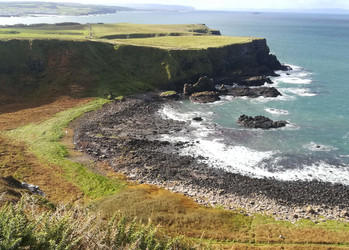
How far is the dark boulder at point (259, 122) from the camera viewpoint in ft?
228

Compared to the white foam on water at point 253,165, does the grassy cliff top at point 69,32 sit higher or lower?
higher

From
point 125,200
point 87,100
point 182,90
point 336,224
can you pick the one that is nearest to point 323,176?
point 336,224

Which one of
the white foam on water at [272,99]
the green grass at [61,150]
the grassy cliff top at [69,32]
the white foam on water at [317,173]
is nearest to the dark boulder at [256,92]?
the white foam on water at [272,99]

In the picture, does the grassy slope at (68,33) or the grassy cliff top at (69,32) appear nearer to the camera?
the grassy slope at (68,33)

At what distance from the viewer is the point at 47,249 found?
15.9m

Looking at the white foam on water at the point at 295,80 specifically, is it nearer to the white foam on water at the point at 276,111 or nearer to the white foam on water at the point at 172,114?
the white foam on water at the point at 276,111

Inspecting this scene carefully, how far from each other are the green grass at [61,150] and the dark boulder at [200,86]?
3170cm

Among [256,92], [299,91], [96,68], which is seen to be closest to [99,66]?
[96,68]

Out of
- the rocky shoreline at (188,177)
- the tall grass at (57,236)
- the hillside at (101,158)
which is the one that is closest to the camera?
the tall grass at (57,236)

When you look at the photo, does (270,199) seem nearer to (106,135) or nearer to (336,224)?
(336,224)

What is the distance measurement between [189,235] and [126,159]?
2493 cm

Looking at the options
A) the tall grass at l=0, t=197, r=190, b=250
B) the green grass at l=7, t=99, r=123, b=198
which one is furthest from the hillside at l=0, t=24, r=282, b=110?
Result: the tall grass at l=0, t=197, r=190, b=250

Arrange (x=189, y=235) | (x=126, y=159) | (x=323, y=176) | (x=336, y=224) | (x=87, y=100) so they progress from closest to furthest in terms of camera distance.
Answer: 1. (x=189, y=235)
2. (x=336, y=224)
3. (x=323, y=176)
4. (x=126, y=159)
5. (x=87, y=100)

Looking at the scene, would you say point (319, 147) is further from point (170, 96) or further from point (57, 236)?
point (57, 236)
